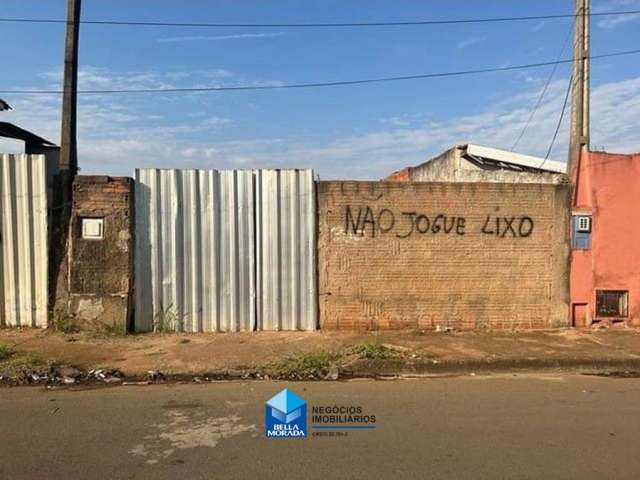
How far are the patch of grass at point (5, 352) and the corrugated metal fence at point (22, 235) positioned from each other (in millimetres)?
1142

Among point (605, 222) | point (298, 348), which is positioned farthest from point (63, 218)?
point (605, 222)

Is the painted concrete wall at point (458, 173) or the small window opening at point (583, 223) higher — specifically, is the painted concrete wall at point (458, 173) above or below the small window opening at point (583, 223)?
above

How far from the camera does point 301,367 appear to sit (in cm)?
649

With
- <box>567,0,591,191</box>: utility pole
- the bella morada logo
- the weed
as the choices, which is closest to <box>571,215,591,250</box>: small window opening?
<box>567,0,591,191</box>: utility pole

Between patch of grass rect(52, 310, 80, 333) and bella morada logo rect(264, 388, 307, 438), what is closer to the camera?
bella morada logo rect(264, 388, 307, 438)

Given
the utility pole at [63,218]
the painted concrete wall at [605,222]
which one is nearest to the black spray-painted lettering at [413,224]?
the painted concrete wall at [605,222]

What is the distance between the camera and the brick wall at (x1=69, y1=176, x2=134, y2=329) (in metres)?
8.12

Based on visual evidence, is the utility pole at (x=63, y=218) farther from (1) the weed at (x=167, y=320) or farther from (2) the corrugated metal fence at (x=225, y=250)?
(1) the weed at (x=167, y=320)

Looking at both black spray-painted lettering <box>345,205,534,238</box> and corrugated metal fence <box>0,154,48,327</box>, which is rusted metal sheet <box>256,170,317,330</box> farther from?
corrugated metal fence <box>0,154,48,327</box>

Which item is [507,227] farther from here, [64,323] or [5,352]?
[5,352]

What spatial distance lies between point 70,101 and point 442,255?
619 cm

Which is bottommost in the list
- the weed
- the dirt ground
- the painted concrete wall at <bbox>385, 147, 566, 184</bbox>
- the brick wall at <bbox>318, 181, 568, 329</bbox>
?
the dirt ground

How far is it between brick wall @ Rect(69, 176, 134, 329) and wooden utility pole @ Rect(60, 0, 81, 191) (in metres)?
Result: 0.35

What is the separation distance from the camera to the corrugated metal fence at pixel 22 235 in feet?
26.8
